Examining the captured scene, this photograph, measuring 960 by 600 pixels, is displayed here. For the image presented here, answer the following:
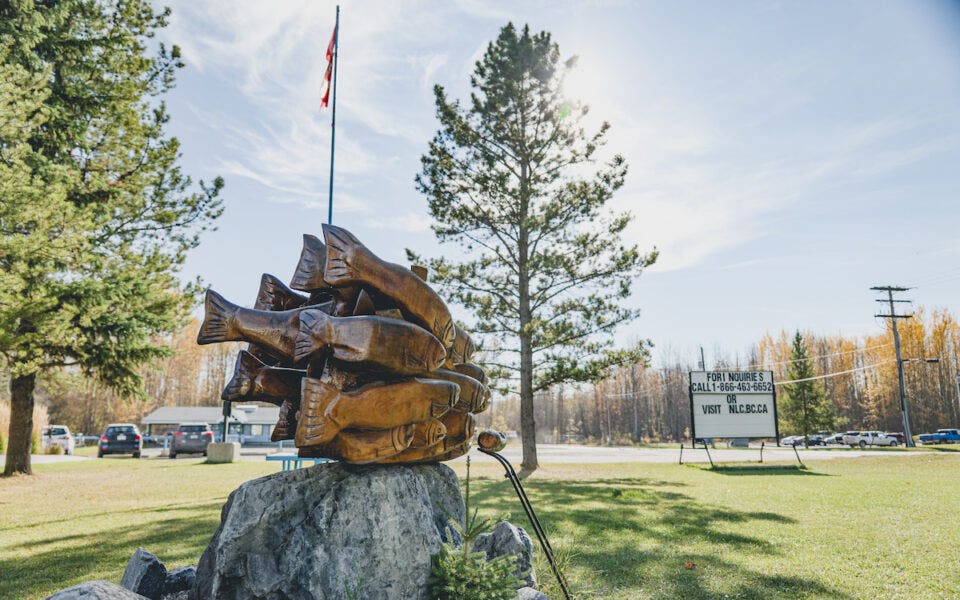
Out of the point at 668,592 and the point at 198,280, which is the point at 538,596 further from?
the point at 198,280

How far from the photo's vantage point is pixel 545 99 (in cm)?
1678

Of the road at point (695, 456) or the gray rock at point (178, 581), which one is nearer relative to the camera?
the gray rock at point (178, 581)

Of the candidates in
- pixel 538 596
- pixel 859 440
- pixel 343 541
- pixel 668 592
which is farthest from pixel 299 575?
pixel 859 440

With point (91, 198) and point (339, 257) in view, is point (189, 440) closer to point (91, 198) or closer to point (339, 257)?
point (91, 198)

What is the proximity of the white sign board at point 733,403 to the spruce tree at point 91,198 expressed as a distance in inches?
671

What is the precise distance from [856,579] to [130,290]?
14418 millimetres

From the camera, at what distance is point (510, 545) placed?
156 inches

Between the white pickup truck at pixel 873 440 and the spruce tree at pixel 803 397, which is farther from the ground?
the spruce tree at pixel 803 397

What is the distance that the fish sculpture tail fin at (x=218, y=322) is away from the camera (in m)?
3.19

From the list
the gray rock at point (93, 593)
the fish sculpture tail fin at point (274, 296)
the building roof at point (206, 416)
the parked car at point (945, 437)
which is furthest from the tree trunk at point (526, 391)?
the parked car at point (945, 437)

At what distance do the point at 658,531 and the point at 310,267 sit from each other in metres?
6.30

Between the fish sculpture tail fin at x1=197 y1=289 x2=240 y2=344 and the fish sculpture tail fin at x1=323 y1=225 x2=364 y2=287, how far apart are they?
0.70 metres

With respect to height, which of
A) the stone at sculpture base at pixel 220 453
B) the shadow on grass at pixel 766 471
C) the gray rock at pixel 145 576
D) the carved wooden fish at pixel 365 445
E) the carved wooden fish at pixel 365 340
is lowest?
the shadow on grass at pixel 766 471

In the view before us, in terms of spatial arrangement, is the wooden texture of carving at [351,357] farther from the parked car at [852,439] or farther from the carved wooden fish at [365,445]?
the parked car at [852,439]
